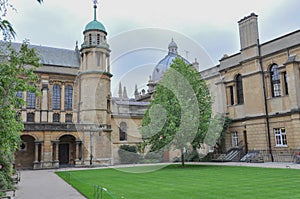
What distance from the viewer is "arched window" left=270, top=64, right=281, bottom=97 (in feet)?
97.7

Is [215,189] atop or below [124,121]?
below

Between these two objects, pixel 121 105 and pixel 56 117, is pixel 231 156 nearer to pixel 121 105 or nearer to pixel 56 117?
pixel 121 105

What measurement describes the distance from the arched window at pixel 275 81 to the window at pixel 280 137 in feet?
12.0

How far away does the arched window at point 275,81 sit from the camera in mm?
29781

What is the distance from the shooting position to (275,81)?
3009 centimetres

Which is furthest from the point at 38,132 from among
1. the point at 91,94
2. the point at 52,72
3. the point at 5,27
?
the point at 5,27

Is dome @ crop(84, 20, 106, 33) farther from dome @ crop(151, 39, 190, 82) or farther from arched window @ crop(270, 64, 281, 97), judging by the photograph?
dome @ crop(151, 39, 190, 82)

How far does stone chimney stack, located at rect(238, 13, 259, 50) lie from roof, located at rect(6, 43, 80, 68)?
25.9 meters

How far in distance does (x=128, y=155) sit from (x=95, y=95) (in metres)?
9.53

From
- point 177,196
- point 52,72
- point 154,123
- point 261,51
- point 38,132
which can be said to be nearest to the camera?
point 177,196

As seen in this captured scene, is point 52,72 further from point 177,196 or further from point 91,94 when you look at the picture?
point 177,196

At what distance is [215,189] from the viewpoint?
1217 centimetres

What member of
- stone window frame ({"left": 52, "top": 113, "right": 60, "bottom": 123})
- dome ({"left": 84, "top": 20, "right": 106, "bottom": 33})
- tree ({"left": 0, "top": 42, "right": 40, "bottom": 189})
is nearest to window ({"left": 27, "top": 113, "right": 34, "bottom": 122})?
stone window frame ({"left": 52, "top": 113, "right": 60, "bottom": 123})

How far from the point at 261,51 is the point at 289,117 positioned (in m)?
7.88
